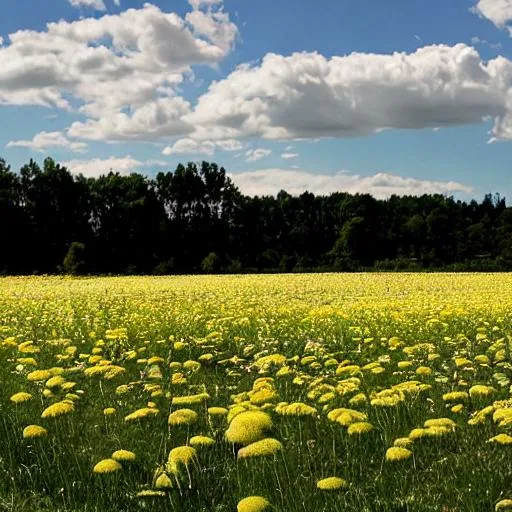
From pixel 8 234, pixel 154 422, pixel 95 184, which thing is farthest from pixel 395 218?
pixel 154 422

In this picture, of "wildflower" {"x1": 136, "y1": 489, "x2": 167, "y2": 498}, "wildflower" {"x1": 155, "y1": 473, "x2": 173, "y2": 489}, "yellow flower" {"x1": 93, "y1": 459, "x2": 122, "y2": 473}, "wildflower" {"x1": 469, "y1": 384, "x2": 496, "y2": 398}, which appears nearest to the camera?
"wildflower" {"x1": 136, "y1": 489, "x2": 167, "y2": 498}

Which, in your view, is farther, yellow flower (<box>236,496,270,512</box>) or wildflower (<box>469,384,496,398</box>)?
wildflower (<box>469,384,496,398</box>)

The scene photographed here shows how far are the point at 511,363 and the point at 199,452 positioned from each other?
14.5ft

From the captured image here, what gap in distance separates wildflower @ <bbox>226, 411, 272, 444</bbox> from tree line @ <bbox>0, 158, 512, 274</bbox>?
42363 mm

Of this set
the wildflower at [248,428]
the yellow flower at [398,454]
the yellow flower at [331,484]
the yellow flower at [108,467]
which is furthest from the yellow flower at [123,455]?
the yellow flower at [398,454]

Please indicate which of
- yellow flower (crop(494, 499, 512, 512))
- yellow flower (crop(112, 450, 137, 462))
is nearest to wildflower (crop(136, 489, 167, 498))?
yellow flower (crop(112, 450, 137, 462))

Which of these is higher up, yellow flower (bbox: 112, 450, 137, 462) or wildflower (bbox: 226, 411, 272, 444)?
wildflower (bbox: 226, 411, 272, 444)

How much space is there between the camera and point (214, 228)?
67.0 m

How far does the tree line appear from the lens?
53219mm

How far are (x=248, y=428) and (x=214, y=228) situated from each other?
62987 mm

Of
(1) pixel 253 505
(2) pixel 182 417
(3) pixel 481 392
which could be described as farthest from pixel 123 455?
(3) pixel 481 392

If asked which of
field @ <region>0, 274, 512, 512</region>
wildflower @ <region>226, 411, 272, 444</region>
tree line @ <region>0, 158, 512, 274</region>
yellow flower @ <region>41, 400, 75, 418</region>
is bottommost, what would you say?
field @ <region>0, 274, 512, 512</region>

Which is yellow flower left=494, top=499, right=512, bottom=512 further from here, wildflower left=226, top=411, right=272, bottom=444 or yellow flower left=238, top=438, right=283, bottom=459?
wildflower left=226, top=411, right=272, bottom=444

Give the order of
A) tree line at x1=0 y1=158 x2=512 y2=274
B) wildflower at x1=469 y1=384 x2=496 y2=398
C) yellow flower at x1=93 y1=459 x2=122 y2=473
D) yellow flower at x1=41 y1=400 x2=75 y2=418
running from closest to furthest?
yellow flower at x1=93 y1=459 x2=122 y2=473 < yellow flower at x1=41 y1=400 x2=75 y2=418 < wildflower at x1=469 y1=384 x2=496 y2=398 < tree line at x1=0 y1=158 x2=512 y2=274
